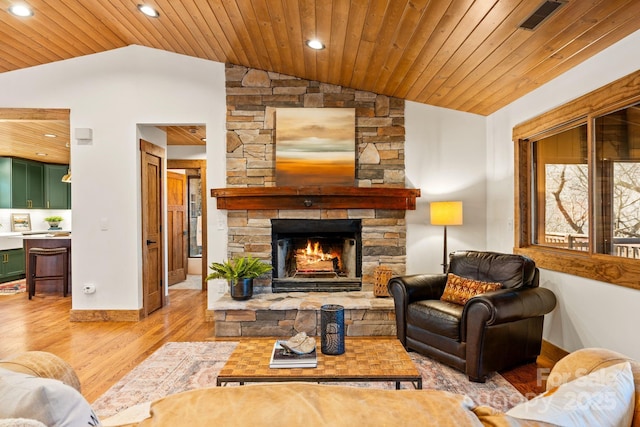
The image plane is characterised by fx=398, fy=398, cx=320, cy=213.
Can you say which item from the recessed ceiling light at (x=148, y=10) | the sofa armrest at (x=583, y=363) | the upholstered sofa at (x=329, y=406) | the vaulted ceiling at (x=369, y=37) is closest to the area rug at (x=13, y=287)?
the vaulted ceiling at (x=369, y=37)

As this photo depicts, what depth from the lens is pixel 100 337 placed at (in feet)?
13.1

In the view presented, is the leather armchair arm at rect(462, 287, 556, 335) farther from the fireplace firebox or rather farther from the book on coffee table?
the fireplace firebox

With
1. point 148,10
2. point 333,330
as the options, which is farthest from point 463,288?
point 148,10

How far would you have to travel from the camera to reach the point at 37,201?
855cm

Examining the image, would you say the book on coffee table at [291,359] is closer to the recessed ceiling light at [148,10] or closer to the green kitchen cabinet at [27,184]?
the recessed ceiling light at [148,10]

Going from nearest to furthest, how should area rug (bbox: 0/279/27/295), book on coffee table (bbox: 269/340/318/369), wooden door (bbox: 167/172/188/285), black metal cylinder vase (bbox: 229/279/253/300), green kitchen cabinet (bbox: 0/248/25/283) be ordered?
→ 1. book on coffee table (bbox: 269/340/318/369)
2. black metal cylinder vase (bbox: 229/279/253/300)
3. area rug (bbox: 0/279/27/295)
4. wooden door (bbox: 167/172/188/285)
5. green kitchen cabinet (bbox: 0/248/25/283)

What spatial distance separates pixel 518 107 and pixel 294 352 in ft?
10.9

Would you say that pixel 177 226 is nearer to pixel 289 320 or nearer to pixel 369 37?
pixel 289 320

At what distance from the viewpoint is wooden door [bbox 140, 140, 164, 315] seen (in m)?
4.82

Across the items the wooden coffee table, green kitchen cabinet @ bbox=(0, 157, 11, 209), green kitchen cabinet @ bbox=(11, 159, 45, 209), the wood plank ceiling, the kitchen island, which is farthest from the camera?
green kitchen cabinet @ bbox=(11, 159, 45, 209)

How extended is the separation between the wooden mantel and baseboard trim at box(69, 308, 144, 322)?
1.65m

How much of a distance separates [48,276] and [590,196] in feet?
22.9

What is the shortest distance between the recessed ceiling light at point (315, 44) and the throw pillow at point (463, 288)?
2360 mm

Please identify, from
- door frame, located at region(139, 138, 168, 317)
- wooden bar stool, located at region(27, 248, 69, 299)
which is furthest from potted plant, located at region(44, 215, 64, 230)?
door frame, located at region(139, 138, 168, 317)
